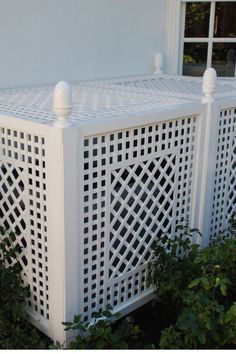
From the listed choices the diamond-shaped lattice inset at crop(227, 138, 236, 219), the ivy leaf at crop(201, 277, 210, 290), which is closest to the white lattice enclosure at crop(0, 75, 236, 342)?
the diamond-shaped lattice inset at crop(227, 138, 236, 219)

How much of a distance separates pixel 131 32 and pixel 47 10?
46.7 inches

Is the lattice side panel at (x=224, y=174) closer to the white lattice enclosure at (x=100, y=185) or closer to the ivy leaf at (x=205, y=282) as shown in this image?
the white lattice enclosure at (x=100, y=185)

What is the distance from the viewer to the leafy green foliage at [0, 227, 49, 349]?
9.44 ft

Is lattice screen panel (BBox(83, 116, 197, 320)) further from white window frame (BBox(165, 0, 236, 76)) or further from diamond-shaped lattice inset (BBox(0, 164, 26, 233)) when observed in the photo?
white window frame (BBox(165, 0, 236, 76))

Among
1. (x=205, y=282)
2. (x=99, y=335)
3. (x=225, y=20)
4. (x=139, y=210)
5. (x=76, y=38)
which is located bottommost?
(x=99, y=335)

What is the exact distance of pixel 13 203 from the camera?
315 cm

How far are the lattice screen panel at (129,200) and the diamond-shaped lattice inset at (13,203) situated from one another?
46cm

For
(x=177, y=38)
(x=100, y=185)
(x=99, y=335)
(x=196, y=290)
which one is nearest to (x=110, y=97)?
(x=100, y=185)

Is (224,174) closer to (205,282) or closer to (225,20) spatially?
(205,282)

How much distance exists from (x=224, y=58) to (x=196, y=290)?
336 cm

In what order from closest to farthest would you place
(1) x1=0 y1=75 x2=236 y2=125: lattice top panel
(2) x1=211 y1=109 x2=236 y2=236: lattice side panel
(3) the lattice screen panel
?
1. (3) the lattice screen panel
2. (1) x1=0 y1=75 x2=236 y2=125: lattice top panel
3. (2) x1=211 y1=109 x2=236 y2=236: lattice side panel

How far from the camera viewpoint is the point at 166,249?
3.66 meters

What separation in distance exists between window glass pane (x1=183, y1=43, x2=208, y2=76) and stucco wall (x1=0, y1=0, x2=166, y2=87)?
35 cm

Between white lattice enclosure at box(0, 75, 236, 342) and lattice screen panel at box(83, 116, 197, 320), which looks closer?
white lattice enclosure at box(0, 75, 236, 342)
